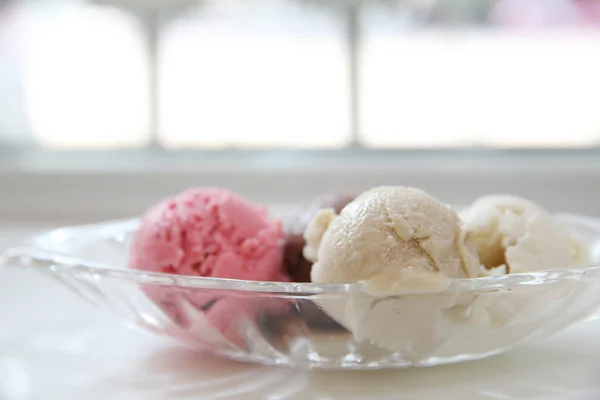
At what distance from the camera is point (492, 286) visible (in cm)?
48

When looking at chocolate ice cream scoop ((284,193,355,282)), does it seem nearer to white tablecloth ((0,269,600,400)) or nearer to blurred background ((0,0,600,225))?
white tablecloth ((0,269,600,400))

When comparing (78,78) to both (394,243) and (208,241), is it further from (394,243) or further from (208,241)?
(394,243)

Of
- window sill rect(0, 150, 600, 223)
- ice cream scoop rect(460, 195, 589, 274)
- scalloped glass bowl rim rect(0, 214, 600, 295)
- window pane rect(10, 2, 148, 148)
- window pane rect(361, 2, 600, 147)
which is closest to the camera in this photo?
scalloped glass bowl rim rect(0, 214, 600, 295)

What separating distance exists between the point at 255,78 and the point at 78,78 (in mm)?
487

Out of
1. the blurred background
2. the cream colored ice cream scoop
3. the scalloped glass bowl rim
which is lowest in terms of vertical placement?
the scalloped glass bowl rim

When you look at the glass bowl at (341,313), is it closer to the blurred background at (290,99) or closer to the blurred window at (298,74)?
the blurred background at (290,99)

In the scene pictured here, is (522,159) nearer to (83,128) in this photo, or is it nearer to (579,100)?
(579,100)

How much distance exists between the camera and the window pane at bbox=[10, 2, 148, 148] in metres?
1.65

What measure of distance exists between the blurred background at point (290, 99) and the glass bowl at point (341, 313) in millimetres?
903

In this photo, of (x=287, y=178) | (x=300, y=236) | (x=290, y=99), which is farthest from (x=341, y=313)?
(x=290, y=99)

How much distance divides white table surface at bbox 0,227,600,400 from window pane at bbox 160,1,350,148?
1.02 m

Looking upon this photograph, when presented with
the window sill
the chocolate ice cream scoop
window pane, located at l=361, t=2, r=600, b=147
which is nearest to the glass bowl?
the chocolate ice cream scoop

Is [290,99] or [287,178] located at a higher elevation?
[290,99]

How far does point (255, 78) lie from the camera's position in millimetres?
1607
